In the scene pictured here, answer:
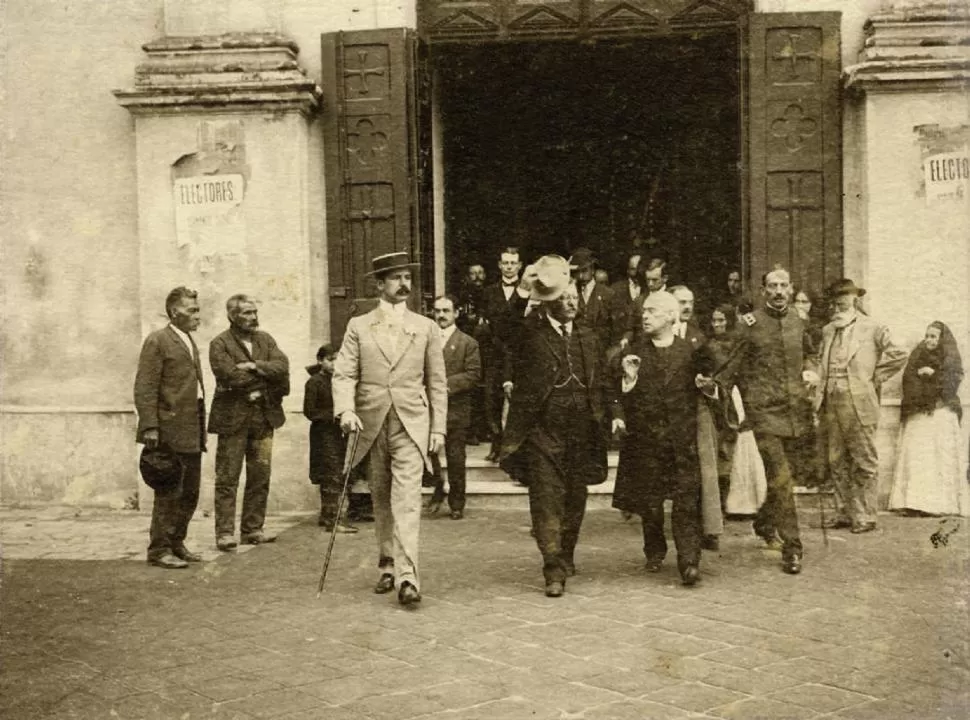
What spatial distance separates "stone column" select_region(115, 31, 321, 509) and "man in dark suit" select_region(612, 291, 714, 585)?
3722 millimetres

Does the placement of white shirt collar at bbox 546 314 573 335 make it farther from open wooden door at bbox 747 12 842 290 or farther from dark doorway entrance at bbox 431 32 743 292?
dark doorway entrance at bbox 431 32 743 292

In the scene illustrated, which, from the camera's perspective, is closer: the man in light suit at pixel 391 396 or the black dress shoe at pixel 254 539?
the man in light suit at pixel 391 396

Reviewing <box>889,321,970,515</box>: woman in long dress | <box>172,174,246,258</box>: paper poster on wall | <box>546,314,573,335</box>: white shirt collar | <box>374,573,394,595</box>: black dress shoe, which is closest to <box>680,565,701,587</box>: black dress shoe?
<box>546,314,573,335</box>: white shirt collar

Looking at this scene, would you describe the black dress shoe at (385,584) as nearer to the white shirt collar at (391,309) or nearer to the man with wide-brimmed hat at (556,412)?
the man with wide-brimmed hat at (556,412)

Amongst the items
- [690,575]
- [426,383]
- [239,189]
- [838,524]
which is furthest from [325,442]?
[838,524]

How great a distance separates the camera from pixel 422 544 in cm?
778

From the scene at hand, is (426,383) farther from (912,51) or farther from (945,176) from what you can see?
(912,51)

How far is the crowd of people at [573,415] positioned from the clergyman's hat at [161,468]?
0.01 metres

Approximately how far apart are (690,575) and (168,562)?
3.33 m

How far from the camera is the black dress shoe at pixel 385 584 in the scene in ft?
20.8

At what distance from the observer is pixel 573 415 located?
6.48 m

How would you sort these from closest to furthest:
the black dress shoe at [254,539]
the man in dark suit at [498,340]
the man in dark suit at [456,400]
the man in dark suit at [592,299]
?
the black dress shoe at [254,539] → the man in dark suit at [456,400] → the man in dark suit at [498,340] → the man in dark suit at [592,299]

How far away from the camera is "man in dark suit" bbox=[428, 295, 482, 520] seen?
880 centimetres

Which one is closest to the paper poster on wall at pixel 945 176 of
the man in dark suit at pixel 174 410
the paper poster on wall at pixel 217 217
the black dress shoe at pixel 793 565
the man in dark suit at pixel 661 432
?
the man in dark suit at pixel 661 432
